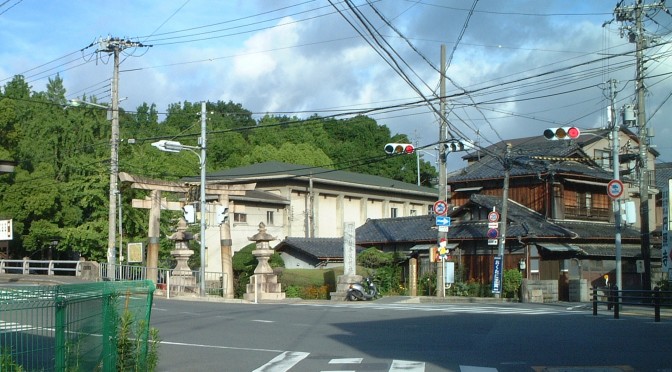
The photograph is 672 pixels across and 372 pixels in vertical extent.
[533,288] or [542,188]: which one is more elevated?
[542,188]

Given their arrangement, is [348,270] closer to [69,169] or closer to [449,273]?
[449,273]

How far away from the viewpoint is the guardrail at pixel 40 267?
48553 mm

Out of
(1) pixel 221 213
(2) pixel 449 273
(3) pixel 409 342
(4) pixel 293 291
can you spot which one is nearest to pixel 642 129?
(2) pixel 449 273

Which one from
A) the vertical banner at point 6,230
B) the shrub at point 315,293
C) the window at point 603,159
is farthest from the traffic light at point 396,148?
the window at point 603,159

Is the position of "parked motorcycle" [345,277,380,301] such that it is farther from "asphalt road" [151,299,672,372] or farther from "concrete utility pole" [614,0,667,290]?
"concrete utility pole" [614,0,667,290]

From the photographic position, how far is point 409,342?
641 inches

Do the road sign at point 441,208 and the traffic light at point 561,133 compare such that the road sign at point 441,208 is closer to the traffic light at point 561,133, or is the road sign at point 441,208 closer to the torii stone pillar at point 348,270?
the torii stone pillar at point 348,270

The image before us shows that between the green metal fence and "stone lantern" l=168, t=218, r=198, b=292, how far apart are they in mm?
27377

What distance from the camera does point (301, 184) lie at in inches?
2359

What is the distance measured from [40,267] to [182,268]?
17579 mm

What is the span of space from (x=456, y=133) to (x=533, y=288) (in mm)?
8876

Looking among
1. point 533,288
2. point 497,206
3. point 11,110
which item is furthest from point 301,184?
point 533,288

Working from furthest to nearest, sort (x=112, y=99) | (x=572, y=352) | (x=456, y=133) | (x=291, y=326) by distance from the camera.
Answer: (x=112, y=99) < (x=456, y=133) < (x=291, y=326) < (x=572, y=352)

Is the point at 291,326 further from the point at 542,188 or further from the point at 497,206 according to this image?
the point at 542,188
